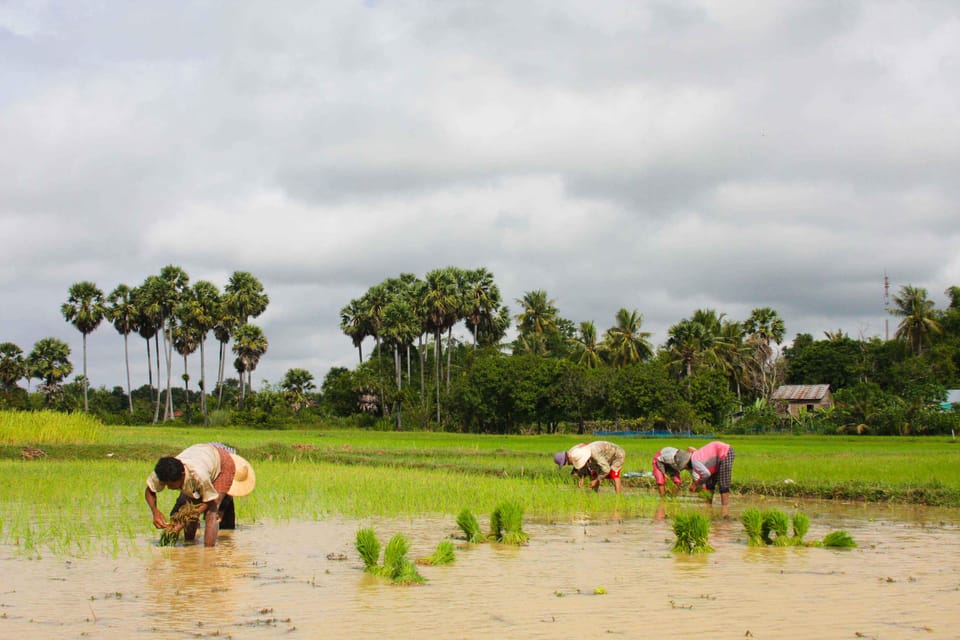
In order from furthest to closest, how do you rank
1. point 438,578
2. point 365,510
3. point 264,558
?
point 365,510 → point 264,558 → point 438,578

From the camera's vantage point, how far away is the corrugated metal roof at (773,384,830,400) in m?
61.2

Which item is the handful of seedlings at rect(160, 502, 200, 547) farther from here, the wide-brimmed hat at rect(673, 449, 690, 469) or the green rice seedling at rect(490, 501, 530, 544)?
the wide-brimmed hat at rect(673, 449, 690, 469)

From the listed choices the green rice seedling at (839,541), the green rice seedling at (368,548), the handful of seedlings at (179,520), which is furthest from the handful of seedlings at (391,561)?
the green rice seedling at (839,541)

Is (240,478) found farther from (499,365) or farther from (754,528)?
(499,365)

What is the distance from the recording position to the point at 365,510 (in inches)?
481

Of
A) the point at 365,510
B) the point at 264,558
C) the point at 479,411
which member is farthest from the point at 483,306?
the point at 264,558

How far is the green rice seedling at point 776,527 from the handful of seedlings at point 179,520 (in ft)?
18.6

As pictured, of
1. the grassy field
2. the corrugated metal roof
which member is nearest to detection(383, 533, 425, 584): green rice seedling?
the grassy field

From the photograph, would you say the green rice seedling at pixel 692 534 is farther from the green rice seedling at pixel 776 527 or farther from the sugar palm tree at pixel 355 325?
the sugar palm tree at pixel 355 325

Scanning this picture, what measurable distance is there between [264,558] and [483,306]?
185 ft

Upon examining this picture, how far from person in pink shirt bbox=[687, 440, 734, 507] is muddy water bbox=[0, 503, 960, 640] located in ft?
9.22

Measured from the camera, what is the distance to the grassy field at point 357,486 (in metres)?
11.1

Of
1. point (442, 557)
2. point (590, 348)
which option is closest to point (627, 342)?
point (590, 348)

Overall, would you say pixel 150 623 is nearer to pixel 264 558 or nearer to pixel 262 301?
pixel 264 558
